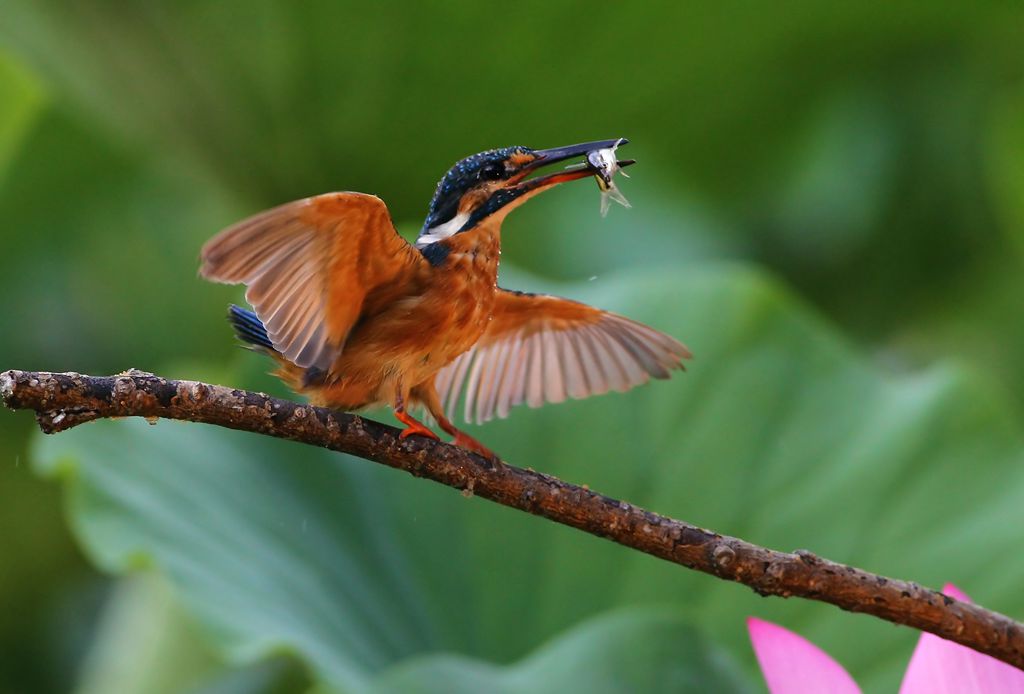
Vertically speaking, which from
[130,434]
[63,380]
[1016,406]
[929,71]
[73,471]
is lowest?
[63,380]

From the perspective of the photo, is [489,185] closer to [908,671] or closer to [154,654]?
[908,671]

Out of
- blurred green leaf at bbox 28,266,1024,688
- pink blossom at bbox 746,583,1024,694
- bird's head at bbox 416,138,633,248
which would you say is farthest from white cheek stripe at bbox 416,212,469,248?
pink blossom at bbox 746,583,1024,694

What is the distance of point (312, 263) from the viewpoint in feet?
3.75

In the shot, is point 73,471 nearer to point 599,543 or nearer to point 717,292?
point 599,543

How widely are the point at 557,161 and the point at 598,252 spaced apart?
1.54m

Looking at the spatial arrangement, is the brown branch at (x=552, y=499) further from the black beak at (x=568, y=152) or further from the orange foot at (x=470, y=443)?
the black beak at (x=568, y=152)

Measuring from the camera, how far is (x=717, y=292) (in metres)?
2.02

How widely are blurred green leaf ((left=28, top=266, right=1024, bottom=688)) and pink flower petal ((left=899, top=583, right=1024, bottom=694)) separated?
90cm

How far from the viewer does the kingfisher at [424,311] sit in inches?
43.4

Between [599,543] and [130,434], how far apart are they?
2.27ft

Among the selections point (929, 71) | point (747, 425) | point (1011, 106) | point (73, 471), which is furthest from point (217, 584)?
point (929, 71)

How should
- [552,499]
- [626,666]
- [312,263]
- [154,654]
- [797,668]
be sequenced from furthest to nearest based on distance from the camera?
[154,654]
[626,666]
[312,263]
[552,499]
[797,668]

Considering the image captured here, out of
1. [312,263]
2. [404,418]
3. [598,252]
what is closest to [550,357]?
[404,418]

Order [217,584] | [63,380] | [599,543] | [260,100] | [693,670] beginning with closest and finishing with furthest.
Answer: [63,380] < [693,670] < [217,584] < [599,543] < [260,100]
